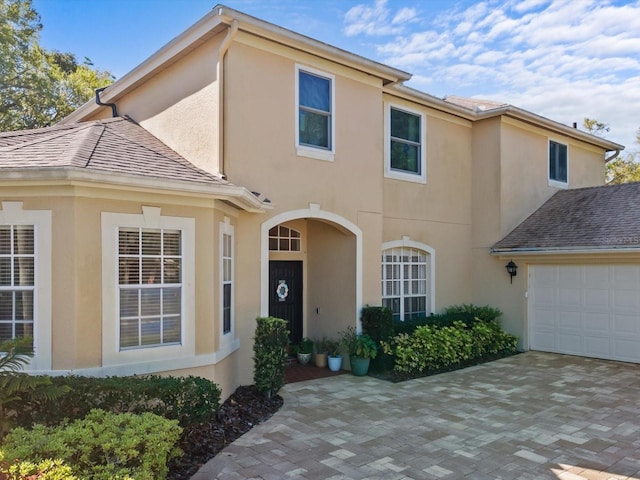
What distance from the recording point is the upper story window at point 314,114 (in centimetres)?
939

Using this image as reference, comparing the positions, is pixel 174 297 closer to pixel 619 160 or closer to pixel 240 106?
pixel 240 106

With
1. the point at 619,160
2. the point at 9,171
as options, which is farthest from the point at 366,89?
the point at 619,160

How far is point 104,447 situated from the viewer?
172 inches

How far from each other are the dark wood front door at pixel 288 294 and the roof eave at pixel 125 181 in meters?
3.55

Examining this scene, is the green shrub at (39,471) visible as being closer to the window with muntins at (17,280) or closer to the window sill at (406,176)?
the window with muntins at (17,280)

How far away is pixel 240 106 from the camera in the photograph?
8.45 metres

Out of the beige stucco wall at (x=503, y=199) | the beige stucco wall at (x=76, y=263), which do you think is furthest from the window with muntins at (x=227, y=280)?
the beige stucco wall at (x=503, y=199)

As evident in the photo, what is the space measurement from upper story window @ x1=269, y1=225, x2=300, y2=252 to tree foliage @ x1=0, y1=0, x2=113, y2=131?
57.9ft

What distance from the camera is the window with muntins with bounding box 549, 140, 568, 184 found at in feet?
49.2

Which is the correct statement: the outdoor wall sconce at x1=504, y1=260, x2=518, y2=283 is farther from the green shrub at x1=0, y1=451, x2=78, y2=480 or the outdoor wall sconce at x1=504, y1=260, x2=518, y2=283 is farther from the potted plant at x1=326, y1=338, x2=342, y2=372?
the green shrub at x1=0, y1=451, x2=78, y2=480

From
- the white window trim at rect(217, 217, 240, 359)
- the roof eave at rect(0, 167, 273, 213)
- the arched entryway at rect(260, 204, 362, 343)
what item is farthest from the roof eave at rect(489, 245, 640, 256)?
the roof eave at rect(0, 167, 273, 213)

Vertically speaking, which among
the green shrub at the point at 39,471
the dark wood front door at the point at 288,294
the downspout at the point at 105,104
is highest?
the downspout at the point at 105,104

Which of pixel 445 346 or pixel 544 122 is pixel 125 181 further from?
pixel 544 122

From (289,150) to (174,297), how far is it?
145 inches
